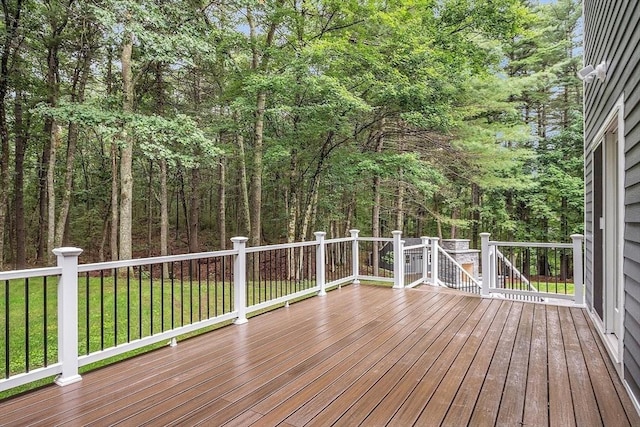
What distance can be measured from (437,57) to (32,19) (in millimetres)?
8553

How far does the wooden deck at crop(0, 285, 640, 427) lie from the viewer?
2168mm

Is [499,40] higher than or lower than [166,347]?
higher

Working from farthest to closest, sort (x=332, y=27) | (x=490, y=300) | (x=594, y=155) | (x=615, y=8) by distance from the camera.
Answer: (x=332, y=27), (x=490, y=300), (x=594, y=155), (x=615, y=8)

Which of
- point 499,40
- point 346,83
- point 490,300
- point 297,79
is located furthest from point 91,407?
point 499,40

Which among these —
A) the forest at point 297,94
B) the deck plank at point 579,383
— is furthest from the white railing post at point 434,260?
the deck plank at point 579,383

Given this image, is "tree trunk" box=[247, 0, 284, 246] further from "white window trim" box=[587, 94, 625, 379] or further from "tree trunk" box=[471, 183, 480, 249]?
"tree trunk" box=[471, 183, 480, 249]

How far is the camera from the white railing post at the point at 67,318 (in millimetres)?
2585

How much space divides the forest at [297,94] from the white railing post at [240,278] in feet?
11.5

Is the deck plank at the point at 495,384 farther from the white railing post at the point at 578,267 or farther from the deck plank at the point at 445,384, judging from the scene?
the white railing post at the point at 578,267

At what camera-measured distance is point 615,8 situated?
9.21ft

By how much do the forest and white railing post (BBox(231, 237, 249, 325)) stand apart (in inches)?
138

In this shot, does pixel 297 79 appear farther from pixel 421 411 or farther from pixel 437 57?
pixel 421 411

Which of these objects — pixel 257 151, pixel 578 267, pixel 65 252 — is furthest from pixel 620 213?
pixel 257 151

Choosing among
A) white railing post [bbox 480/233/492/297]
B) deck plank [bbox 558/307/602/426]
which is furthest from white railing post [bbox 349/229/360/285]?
deck plank [bbox 558/307/602/426]
